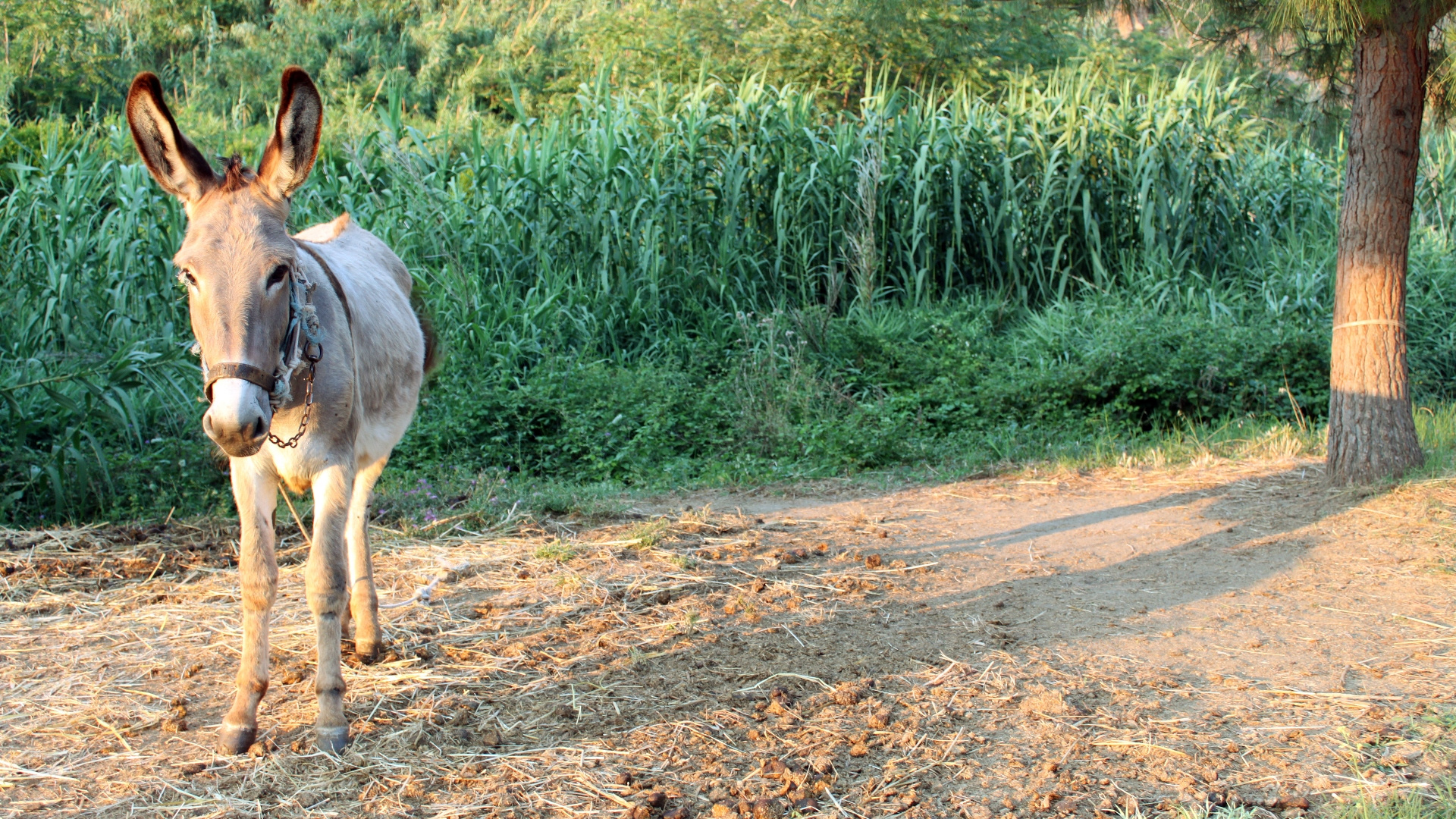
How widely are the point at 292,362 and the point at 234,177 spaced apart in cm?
50

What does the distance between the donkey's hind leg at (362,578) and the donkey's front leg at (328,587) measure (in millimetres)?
535

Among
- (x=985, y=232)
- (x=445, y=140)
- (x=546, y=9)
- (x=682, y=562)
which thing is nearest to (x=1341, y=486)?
(x=682, y=562)

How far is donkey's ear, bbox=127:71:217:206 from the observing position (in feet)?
8.02

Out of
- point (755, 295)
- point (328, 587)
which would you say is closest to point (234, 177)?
point (328, 587)

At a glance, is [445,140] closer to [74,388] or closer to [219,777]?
[74,388]

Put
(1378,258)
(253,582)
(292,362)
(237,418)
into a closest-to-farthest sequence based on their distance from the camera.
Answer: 1. (237,418)
2. (292,362)
3. (253,582)
4. (1378,258)

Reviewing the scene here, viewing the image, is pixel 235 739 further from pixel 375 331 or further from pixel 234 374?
pixel 375 331

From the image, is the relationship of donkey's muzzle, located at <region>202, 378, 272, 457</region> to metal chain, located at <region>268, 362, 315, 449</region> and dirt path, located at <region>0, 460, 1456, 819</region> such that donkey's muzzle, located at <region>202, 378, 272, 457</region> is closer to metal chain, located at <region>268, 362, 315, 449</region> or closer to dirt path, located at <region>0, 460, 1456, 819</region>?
metal chain, located at <region>268, 362, 315, 449</region>

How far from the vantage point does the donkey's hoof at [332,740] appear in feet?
9.27

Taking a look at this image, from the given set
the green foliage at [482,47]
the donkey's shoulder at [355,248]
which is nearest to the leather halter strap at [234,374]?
the donkey's shoulder at [355,248]

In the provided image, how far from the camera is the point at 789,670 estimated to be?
338 centimetres

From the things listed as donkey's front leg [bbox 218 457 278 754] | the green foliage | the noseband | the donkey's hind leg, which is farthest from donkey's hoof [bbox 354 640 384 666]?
the green foliage

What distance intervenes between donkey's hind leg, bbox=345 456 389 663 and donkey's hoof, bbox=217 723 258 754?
0.65 metres

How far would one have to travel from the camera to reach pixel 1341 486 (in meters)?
5.32
